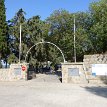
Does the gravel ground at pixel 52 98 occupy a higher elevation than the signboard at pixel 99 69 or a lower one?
lower

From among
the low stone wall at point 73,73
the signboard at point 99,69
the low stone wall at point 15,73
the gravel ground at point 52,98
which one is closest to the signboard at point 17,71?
the low stone wall at point 15,73

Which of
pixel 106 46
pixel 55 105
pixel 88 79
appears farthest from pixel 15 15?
pixel 55 105

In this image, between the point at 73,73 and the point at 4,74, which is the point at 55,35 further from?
the point at 73,73

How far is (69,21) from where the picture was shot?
5831 cm

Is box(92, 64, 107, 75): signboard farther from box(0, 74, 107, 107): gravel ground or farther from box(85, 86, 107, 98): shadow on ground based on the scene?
box(0, 74, 107, 107): gravel ground

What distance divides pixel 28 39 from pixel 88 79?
27014 mm

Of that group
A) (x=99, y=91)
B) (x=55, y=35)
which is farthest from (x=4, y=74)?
(x=55, y=35)

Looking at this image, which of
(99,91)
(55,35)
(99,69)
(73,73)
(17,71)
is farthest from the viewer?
(55,35)

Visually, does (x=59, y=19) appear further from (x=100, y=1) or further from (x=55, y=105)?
(x=55, y=105)

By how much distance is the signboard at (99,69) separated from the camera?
31.1 m

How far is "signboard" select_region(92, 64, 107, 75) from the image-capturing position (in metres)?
31.1

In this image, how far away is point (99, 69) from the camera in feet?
103

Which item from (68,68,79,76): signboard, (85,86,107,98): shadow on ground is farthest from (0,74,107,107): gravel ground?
(68,68,79,76): signboard

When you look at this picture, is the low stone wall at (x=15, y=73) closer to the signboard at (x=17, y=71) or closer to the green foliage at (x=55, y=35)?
the signboard at (x=17, y=71)
